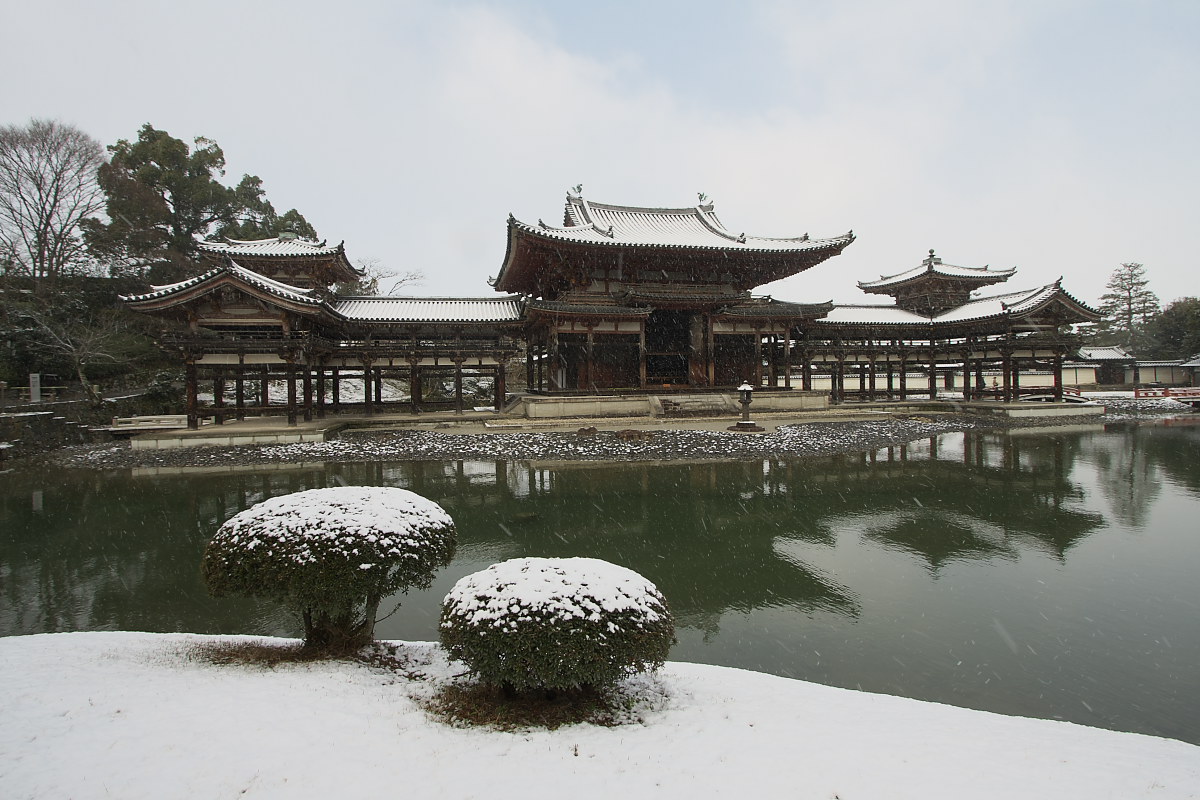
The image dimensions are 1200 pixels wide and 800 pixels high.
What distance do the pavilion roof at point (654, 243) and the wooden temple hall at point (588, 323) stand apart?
11 centimetres

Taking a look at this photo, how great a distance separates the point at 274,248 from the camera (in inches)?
993

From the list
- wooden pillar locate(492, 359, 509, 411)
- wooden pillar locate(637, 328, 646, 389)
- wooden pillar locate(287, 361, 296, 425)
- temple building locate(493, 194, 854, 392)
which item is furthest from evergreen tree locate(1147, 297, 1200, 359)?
wooden pillar locate(287, 361, 296, 425)

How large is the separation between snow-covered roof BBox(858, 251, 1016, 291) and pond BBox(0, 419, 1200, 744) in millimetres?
19927

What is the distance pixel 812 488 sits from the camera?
1153 cm

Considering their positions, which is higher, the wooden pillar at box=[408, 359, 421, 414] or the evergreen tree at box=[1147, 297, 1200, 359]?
the evergreen tree at box=[1147, 297, 1200, 359]

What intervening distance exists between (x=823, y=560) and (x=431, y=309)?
72.6 ft

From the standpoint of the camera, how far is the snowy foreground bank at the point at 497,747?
2.70 meters

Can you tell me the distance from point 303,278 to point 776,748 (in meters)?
26.9

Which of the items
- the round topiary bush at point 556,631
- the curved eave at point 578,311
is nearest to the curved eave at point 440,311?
the curved eave at point 578,311

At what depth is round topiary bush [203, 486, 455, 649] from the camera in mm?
4324

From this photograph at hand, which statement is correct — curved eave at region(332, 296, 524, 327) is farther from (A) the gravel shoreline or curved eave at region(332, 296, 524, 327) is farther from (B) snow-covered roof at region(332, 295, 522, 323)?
(A) the gravel shoreline

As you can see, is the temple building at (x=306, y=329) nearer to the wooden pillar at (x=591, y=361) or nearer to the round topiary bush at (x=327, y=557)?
the wooden pillar at (x=591, y=361)

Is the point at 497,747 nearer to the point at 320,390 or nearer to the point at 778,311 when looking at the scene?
the point at 320,390

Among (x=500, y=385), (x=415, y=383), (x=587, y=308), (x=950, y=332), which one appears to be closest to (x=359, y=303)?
(x=415, y=383)
